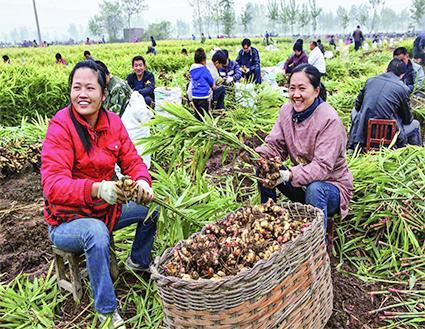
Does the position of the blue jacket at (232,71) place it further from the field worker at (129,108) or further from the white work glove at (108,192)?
the white work glove at (108,192)

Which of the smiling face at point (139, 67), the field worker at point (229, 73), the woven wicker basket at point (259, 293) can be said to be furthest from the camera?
the field worker at point (229, 73)

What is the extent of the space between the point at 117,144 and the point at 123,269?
80 centimetres

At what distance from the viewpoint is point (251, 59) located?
26.7ft

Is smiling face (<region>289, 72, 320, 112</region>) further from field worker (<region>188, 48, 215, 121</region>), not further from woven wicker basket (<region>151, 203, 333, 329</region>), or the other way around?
field worker (<region>188, 48, 215, 121</region>)

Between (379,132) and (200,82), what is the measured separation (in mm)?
2630

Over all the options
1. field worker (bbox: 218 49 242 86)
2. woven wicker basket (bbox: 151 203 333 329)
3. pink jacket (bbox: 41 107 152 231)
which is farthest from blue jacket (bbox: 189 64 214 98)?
woven wicker basket (bbox: 151 203 333 329)

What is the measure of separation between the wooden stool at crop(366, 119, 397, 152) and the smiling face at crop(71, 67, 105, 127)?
253cm

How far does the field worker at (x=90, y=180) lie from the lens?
2.03 m

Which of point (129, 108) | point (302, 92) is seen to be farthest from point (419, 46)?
point (302, 92)

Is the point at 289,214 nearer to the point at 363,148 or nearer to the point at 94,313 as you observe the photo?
the point at 94,313

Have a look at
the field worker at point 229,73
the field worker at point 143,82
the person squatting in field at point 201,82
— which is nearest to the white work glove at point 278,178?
the person squatting in field at point 201,82

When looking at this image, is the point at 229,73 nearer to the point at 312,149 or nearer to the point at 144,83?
the point at 144,83

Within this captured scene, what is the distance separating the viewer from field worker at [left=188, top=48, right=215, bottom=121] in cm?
566

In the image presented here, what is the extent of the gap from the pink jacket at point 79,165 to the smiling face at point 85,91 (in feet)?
0.17
